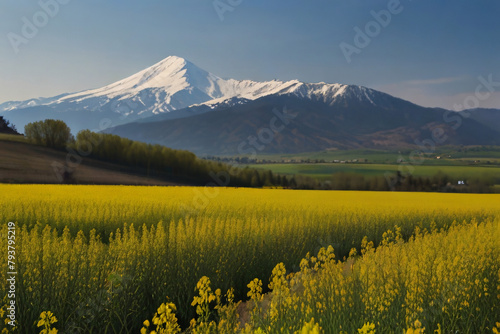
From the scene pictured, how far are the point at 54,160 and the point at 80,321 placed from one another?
43.7m

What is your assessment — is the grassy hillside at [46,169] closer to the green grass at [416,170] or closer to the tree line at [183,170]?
the tree line at [183,170]

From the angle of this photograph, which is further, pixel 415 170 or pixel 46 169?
pixel 415 170

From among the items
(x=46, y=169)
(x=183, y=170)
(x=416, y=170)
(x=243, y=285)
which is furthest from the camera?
(x=416, y=170)

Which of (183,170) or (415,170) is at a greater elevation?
(183,170)

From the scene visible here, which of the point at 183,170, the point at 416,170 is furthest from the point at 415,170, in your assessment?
the point at 183,170

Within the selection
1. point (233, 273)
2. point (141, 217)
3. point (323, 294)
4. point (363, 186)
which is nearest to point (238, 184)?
point (363, 186)

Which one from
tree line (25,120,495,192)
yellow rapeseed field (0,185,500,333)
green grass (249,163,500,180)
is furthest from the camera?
green grass (249,163,500,180)

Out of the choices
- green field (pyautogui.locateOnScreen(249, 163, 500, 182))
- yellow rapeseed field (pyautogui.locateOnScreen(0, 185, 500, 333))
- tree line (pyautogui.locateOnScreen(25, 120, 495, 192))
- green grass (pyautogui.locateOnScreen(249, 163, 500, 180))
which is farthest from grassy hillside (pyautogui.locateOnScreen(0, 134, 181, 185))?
green grass (pyautogui.locateOnScreen(249, 163, 500, 180))

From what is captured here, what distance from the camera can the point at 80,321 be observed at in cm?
612

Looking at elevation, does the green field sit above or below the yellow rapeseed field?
below

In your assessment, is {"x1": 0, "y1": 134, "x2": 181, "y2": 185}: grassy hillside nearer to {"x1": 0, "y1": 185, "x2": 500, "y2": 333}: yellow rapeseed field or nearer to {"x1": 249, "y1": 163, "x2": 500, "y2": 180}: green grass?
{"x1": 0, "y1": 185, "x2": 500, "y2": 333}: yellow rapeseed field

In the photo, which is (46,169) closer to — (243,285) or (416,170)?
(243,285)

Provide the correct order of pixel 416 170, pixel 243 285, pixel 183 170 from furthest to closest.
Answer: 1. pixel 416 170
2. pixel 183 170
3. pixel 243 285

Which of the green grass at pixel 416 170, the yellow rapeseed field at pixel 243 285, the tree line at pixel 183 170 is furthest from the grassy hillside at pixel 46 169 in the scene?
the green grass at pixel 416 170
